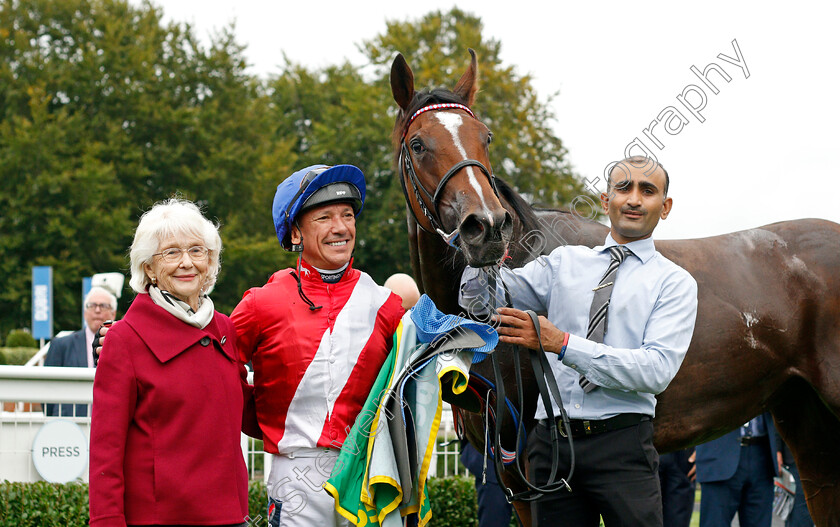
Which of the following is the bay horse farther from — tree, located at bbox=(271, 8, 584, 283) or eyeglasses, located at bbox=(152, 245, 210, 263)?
tree, located at bbox=(271, 8, 584, 283)

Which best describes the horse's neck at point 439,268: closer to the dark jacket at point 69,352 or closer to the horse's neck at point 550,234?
the horse's neck at point 550,234

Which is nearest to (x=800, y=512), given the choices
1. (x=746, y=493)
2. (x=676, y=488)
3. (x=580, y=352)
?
(x=746, y=493)

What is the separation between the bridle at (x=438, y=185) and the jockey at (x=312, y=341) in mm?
406

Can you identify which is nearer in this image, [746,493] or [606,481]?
[606,481]

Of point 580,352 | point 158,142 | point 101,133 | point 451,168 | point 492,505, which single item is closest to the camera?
point 580,352

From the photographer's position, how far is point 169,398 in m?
2.21

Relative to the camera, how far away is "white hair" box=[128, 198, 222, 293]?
2324 millimetres

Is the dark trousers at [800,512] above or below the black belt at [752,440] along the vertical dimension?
below

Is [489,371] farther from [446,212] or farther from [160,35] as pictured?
[160,35]

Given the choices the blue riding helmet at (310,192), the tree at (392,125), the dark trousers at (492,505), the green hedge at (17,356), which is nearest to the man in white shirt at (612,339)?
the blue riding helmet at (310,192)

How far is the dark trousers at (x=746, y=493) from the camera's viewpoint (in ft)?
16.5

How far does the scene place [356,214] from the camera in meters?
2.72

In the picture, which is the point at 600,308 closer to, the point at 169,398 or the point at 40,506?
the point at 169,398

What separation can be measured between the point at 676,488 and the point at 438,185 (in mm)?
3445
